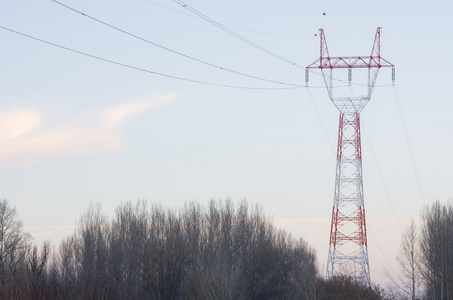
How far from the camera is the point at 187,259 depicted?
6059 cm

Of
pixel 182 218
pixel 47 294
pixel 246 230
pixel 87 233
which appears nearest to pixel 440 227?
pixel 246 230

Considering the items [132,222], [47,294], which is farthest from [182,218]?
[47,294]

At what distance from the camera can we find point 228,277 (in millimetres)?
52438

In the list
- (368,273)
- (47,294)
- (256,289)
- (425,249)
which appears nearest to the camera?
(47,294)

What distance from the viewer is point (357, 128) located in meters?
50.3

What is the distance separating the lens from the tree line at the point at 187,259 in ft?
170

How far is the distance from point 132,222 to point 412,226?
1268 inches

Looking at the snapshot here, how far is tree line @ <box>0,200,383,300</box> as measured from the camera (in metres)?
51.7

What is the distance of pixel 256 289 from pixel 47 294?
37.5m

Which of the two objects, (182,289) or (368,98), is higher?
(368,98)

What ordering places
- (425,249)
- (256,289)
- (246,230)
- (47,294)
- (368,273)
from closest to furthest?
(47,294) → (368,273) → (256,289) → (425,249) → (246,230)

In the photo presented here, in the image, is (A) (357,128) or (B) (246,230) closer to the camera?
(A) (357,128)

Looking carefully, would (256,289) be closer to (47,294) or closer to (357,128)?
(357,128)

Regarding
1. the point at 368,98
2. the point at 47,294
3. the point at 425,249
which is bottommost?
the point at 47,294
